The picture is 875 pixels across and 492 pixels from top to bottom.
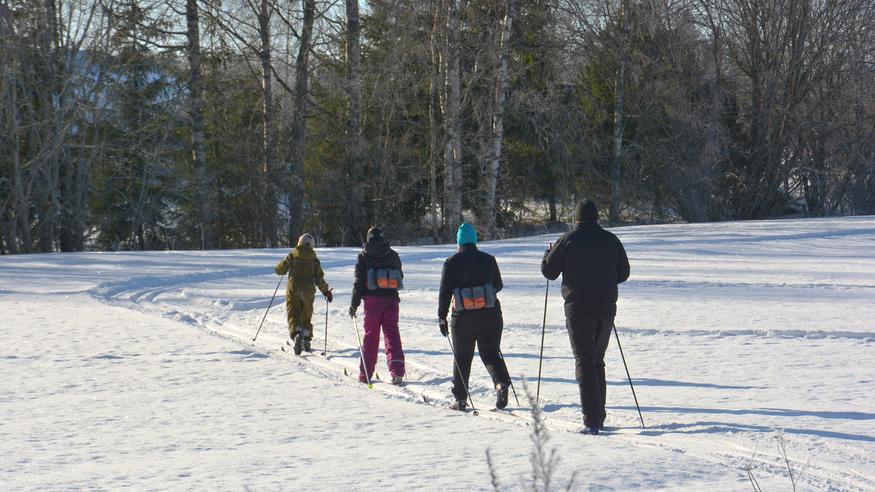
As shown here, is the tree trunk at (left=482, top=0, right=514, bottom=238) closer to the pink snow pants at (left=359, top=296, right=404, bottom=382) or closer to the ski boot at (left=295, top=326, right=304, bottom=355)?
the ski boot at (left=295, top=326, right=304, bottom=355)

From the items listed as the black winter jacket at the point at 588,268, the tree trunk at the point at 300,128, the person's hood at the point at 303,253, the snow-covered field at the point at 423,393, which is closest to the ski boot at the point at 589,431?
the snow-covered field at the point at 423,393

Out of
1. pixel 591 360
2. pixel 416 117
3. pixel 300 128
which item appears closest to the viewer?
pixel 591 360

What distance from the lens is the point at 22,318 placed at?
14703 millimetres

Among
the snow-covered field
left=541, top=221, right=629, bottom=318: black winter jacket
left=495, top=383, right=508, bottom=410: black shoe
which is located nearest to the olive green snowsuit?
the snow-covered field

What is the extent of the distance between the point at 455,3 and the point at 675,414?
21750 mm

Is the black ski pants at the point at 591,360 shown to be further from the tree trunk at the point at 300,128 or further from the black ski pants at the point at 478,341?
the tree trunk at the point at 300,128

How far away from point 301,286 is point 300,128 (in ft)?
65.1

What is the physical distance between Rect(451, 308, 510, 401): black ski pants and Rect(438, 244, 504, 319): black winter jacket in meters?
0.08

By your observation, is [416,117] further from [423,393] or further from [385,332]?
[423,393]

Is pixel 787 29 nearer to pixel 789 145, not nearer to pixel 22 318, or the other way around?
pixel 789 145

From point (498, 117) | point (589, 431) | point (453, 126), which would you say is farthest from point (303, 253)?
point (498, 117)

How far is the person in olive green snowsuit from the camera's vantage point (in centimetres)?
1191

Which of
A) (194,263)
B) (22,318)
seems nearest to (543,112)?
(194,263)

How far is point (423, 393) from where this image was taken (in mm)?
9633
